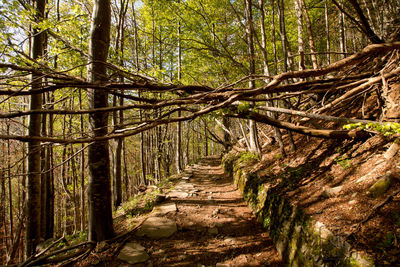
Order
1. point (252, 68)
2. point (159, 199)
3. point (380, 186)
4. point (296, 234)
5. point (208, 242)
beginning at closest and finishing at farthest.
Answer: point (380, 186) → point (296, 234) → point (208, 242) → point (159, 199) → point (252, 68)

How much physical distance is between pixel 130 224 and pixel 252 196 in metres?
3.42

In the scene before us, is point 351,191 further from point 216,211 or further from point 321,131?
point 216,211

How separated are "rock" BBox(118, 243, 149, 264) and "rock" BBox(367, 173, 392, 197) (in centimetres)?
374

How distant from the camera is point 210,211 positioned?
206 inches

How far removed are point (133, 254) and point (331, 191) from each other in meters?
3.68

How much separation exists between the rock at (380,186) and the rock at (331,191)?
19.8 inches

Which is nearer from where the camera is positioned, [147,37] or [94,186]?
[94,186]

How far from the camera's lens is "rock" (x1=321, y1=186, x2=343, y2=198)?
285cm

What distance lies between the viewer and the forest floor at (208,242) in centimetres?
326

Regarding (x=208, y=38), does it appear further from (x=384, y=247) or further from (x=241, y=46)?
(x=384, y=247)

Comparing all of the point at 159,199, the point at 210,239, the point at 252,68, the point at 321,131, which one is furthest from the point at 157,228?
the point at 252,68

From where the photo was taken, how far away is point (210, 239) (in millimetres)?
3953

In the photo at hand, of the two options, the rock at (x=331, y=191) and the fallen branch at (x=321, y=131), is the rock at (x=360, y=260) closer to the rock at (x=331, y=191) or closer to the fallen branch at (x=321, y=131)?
the rock at (x=331, y=191)

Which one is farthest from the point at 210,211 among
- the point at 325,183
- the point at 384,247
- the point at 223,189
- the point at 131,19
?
the point at 131,19
